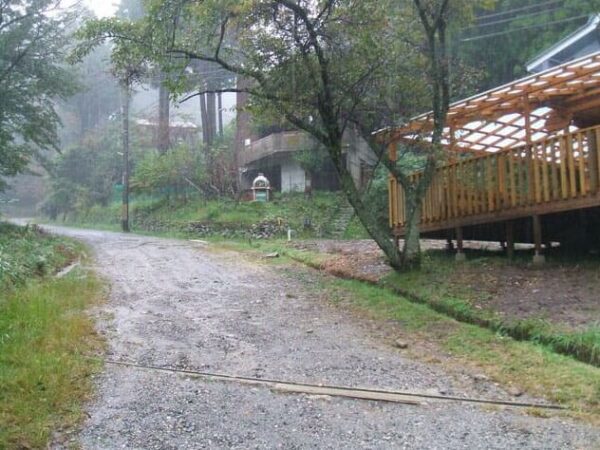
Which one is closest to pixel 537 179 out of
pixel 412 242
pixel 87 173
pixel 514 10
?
pixel 412 242

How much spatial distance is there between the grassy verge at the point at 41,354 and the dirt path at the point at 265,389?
Result: 215 millimetres

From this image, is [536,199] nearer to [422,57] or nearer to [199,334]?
[422,57]

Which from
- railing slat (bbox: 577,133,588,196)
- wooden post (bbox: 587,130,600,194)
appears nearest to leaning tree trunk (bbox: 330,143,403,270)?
railing slat (bbox: 577,133,588,196)

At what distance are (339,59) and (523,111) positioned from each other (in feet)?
10.8

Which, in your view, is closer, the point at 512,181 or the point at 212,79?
the point at 512,181

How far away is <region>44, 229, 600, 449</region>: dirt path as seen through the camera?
11.3 ft

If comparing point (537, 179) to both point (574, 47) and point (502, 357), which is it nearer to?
point (502, 357)

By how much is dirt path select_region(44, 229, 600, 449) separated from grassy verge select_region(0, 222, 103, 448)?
215 millimetres

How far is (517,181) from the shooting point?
340 inches

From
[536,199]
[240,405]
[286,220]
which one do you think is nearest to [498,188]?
[536,199]

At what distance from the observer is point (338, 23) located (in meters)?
8.16

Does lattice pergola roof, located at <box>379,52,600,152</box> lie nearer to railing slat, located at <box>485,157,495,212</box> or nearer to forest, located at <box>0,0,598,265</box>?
forest, located at <box>0,0,598,265</box>

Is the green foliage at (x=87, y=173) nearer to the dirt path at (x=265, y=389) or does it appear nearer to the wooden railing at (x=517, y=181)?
the wooden railing at (x=517, y=181)

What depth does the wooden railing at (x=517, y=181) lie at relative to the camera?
7.65 metres
